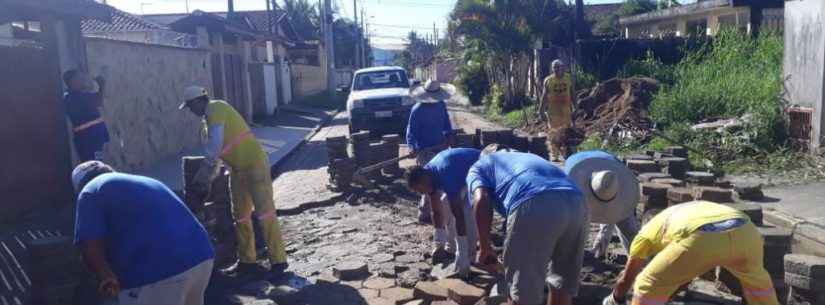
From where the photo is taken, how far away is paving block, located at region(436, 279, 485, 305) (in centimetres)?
481

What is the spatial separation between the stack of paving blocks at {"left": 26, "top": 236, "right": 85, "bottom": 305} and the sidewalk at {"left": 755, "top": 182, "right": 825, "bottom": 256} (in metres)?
5.79

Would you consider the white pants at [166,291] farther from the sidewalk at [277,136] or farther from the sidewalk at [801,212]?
the sidewalk at [277,136]

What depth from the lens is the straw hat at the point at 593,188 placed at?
4660mm

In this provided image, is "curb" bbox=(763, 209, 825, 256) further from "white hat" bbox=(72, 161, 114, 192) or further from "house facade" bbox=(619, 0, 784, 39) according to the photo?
"house facade" bbox=(619, 0, 784, 39)

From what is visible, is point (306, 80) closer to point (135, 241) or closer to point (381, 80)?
point (381, 80)

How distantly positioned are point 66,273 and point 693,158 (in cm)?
Result: 785

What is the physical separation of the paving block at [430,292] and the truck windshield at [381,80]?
12.1 meters

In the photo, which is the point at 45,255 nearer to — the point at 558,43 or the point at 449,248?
the point at 449,248

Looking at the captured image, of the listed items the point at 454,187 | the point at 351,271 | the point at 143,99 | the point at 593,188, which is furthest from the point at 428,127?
the point at 143,99

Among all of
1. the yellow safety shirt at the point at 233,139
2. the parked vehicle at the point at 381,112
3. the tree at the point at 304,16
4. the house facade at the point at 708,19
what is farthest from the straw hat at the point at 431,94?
the tree at the point at 304,16

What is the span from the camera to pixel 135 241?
3.43 m

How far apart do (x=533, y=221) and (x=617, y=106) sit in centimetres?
1061

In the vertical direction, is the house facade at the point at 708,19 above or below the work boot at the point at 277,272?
above

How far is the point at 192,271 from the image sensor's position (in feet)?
11.6
